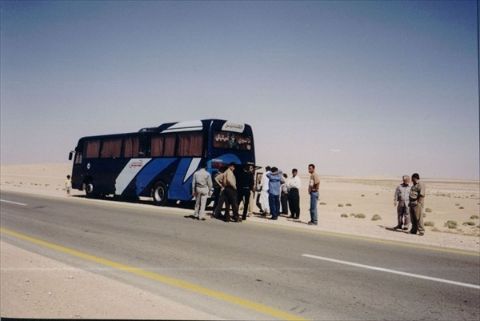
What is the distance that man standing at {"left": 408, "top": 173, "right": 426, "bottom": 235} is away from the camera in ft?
39.3

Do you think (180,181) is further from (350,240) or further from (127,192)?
(350,240)

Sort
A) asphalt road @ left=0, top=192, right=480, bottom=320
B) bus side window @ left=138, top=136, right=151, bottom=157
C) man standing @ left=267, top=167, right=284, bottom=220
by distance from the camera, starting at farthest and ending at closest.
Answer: bus side window @ left=138, top=136, right=151, bottom=157, man standing @ left=267, top=167, right=284, bottom=220, asphalt road @ left=0, top=192, right=480, bottom=320

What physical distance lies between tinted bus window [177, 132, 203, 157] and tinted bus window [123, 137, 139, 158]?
136 inches

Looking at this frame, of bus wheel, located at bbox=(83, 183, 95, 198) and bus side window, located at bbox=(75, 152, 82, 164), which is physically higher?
bus side window, located at bbox=(75, 152, 82, 164)

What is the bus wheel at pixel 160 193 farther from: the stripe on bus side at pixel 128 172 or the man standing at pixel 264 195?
the man standing at pixel 264 195

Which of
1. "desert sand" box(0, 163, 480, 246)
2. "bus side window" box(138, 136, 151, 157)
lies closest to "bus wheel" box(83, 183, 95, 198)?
"desert sand" box(0, 163, 480, 246)

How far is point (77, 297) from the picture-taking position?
14.7 feet

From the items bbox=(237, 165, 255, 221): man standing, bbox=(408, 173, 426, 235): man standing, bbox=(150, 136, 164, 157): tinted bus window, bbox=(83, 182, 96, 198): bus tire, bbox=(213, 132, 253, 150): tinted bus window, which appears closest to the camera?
bbox=(408, 173, 426, 235): man standing

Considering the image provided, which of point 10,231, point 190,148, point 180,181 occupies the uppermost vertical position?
point 190,148

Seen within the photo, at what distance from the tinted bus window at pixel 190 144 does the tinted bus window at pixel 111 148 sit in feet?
17.1

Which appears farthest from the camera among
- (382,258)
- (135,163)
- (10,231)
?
(135,163)

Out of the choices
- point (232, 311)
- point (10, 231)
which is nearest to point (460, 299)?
point (232, 311)

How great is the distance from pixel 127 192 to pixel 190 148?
5.61 metres

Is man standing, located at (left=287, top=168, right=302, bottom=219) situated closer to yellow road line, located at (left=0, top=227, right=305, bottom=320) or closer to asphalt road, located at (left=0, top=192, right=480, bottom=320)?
asphalt road, located at (left=0, top=192, right=480, bottom=320)
